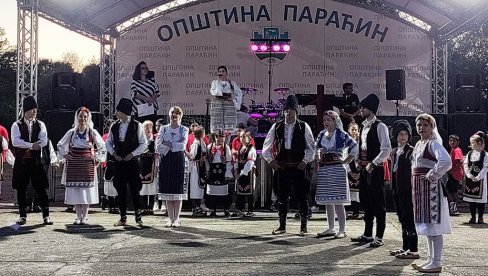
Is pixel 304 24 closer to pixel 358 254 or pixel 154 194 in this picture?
pixel 154 194

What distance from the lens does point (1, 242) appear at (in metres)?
7.44

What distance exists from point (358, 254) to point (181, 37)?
493 inches

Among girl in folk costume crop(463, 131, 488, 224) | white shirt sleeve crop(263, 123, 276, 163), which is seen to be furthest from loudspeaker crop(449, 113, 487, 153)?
white shirt sleeve crop(263, 123, 276, 163)

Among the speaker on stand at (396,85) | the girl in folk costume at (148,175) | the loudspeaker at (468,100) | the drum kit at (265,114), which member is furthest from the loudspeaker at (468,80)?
the girl in folk costume at (148,175)

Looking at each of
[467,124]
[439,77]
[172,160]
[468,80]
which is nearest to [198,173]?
[172,160]

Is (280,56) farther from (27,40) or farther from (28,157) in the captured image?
(28,157)

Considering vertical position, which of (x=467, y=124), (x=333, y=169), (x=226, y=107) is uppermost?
(x=226, y=107)

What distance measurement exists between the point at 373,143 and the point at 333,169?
2.90ft

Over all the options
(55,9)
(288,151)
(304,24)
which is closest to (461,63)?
(304,24)

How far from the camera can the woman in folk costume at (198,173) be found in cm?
1137

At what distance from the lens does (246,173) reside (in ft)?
37.5

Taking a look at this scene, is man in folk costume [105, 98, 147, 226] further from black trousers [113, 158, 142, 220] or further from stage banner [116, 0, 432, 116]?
stage banner [116, 0, 432, 116]

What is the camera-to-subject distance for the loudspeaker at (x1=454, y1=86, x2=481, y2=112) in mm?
16266

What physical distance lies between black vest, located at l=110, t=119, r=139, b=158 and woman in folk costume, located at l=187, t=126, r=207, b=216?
2.07m
